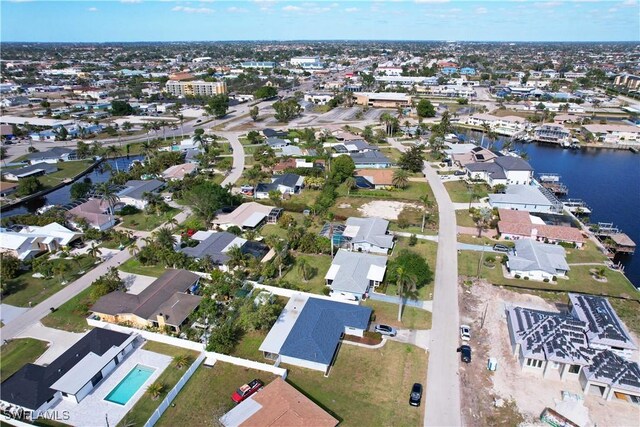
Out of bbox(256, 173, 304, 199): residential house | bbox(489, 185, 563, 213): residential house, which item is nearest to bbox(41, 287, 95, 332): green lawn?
bbox(256, 173, 304, 199): residential house

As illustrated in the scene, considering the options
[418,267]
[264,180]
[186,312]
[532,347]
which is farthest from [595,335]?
[264,180]

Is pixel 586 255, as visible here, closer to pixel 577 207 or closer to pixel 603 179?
pixel 577 207

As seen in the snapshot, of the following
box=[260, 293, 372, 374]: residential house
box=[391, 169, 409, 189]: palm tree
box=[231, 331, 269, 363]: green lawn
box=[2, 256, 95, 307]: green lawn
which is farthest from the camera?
box=[391, 169, 409, 189]: palm tree

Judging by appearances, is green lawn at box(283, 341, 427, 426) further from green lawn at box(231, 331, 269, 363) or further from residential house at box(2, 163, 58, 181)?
residential house at box(2, 163, 58, 181)

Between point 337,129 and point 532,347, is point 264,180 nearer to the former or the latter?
point 337,129

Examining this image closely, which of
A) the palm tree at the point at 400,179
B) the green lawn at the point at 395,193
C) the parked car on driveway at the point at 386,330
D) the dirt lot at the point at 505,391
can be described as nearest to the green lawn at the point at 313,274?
the parked car on driveway at the point at 386,330

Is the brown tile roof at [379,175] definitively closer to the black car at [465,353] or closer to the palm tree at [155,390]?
the black car at [465,353]
